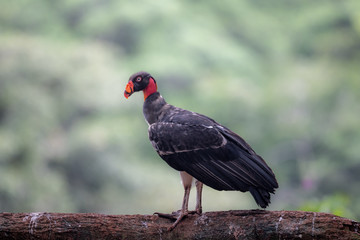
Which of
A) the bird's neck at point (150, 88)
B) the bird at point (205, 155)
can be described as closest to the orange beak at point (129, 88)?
the bird at point (205, 155)

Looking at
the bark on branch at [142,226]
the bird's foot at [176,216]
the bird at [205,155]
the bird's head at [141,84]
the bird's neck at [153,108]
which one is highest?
the bird's head at [141,84]

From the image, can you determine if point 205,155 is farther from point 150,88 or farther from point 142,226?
point 150,88

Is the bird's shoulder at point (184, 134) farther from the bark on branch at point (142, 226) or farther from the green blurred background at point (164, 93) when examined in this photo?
the green blurred background at point (164, 93)

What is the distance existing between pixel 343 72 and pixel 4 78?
17.5 metres

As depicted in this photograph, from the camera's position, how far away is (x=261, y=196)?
4.38m

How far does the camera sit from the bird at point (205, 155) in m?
4.40

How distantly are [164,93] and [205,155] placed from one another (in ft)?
84.1

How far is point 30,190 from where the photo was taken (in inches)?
600

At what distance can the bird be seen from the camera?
4.40 meters

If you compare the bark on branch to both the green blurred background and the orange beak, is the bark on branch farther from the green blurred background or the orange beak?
the green blurred background

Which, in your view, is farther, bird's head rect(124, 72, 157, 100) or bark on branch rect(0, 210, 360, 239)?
bird's head rect(124, 72, 157, 100)

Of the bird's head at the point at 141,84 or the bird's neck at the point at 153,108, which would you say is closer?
the bird's head at the point at 141,84

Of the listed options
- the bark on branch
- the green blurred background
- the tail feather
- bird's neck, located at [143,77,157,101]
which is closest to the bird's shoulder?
bird's neck, located at [143,77,157,101]

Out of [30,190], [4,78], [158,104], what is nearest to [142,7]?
[4,78]
